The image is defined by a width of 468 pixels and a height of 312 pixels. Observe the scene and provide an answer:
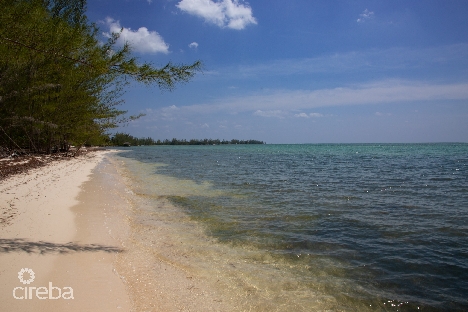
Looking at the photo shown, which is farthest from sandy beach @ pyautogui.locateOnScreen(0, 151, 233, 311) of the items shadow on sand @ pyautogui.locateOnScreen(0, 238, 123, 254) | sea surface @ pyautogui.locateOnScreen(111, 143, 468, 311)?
sea surface @ pyautogui.locateOnScreen(111, 143, 468, 311)

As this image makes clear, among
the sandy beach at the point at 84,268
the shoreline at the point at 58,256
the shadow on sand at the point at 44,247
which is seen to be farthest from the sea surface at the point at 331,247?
the shadow on sand at the point at 44,247

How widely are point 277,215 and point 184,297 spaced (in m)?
4.59

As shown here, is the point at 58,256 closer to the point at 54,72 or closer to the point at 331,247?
the point at 331,247

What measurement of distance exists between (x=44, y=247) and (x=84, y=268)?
1.05 meters

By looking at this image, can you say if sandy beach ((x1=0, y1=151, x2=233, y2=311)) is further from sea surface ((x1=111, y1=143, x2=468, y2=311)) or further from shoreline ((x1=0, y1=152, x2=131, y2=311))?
sea surface ((x1=111, y1=143, x2=468, y2=311))

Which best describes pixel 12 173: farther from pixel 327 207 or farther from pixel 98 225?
pixel 327 207

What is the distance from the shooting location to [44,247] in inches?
177

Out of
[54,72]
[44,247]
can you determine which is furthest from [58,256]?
[54,72]

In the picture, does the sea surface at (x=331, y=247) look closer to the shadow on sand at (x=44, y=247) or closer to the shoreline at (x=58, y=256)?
the shoreline at (x=58, y=256)

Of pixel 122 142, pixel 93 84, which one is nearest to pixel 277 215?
pixel 93 84

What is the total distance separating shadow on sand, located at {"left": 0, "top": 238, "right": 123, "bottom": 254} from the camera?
432 cm

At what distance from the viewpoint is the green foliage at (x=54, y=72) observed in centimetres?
567

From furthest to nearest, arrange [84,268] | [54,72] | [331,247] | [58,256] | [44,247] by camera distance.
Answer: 1. [54,72]
2. [331,247]
3. [44,247]
4. [58,256]
5. [84,268]

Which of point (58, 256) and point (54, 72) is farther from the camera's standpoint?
point (54, 72)
